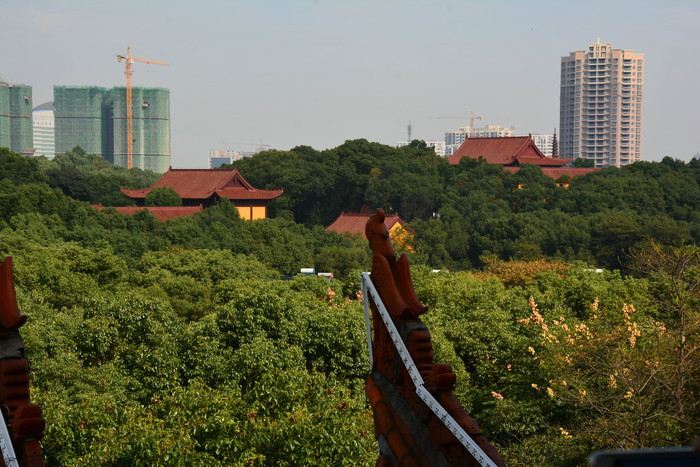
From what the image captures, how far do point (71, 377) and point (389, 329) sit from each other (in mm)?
9903

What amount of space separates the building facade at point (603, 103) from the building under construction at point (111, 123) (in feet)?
228

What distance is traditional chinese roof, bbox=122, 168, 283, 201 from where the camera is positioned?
4969 cm

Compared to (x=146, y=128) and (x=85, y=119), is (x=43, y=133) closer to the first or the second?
(x=85, y=119)

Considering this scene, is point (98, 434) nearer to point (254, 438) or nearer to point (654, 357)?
point (254, 438)

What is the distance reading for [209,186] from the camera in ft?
165

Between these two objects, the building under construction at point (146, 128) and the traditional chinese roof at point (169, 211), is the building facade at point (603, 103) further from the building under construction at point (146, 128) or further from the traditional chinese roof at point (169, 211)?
the traditional chinese roof at point (169, 211)

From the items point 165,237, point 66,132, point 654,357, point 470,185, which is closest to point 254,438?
point 654,357

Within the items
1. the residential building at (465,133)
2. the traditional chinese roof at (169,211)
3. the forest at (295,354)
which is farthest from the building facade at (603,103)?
the forest at (295,354)

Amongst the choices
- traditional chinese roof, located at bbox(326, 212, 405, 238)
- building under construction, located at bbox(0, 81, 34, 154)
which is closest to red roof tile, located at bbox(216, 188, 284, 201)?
traditional chinese roof, located at bbox(326, 212, 405, 238)

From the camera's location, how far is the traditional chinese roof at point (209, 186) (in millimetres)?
49688

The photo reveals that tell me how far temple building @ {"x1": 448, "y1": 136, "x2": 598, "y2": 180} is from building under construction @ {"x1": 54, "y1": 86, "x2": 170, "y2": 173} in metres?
82.2

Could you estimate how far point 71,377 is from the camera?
41.6 feet

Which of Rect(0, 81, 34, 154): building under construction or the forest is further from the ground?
Rect(0, 81, 34, 154): building under construction

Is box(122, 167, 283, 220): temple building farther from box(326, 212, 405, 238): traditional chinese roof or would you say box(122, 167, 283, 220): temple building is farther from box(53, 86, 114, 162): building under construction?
box(53, 86, 114, 162): building under construction
